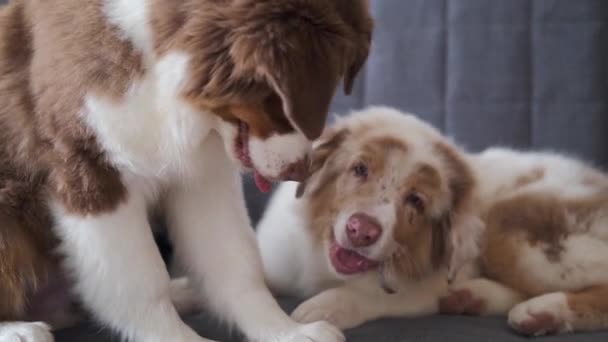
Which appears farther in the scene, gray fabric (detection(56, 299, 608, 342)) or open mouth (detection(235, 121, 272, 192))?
gray fabric (detection(56, 299, 608, 342))

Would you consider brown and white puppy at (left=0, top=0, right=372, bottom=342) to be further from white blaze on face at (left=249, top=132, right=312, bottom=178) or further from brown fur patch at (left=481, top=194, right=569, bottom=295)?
brown fur patch at (left=481, top=194, right=569, bottom=295)

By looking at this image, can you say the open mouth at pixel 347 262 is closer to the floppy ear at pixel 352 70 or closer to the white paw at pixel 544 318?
the white paw at pixel 544 318

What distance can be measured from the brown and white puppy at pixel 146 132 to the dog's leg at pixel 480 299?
541mm

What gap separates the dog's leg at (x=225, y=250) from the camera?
1.78 meters

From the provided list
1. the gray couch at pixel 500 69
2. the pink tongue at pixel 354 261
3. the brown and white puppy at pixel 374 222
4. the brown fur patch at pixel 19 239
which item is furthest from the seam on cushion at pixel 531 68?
the brown fur patch at pixel 19 239

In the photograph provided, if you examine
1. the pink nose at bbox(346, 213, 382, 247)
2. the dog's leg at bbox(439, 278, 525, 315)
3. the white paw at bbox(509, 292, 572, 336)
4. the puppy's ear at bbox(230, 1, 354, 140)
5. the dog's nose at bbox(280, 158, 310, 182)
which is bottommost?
the dog's leg at bbox(439, 278, 525, 315)

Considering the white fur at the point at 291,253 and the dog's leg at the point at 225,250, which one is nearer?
the dog's leg at the point at 225,250

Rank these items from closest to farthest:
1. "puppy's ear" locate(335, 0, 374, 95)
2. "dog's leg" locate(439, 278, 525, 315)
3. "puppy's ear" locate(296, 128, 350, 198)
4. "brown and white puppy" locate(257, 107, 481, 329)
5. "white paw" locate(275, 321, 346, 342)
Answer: "puppy's ear" locate(335, 0, 374, 95)
"white paw" locate(275, 321, 346, 342)
"brown and white puppy" locate(257, 107, 481, 329)
"dog's leg" locate(439, 278, 525, 315)
"puppy's ear" locate(296, 128, 350, 198)

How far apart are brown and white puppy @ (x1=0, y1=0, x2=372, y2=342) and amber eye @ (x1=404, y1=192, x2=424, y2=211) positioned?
0.51 metres

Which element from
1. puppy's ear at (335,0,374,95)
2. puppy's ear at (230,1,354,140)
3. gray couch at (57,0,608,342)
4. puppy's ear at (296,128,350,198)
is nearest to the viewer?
puppy's ear at (230,1,354,140)

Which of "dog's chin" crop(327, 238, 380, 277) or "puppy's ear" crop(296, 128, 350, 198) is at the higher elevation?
"puppy's ear" crop(296, 128, 350, 198)

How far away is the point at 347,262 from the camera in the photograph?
2078 millimetres

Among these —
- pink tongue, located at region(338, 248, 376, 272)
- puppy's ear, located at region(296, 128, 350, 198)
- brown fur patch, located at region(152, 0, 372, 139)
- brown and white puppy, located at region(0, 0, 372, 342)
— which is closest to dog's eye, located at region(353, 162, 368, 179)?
puppy's ear, located at region(296, 128, 350, 198)

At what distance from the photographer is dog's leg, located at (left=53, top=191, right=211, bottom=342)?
5.25 ft
